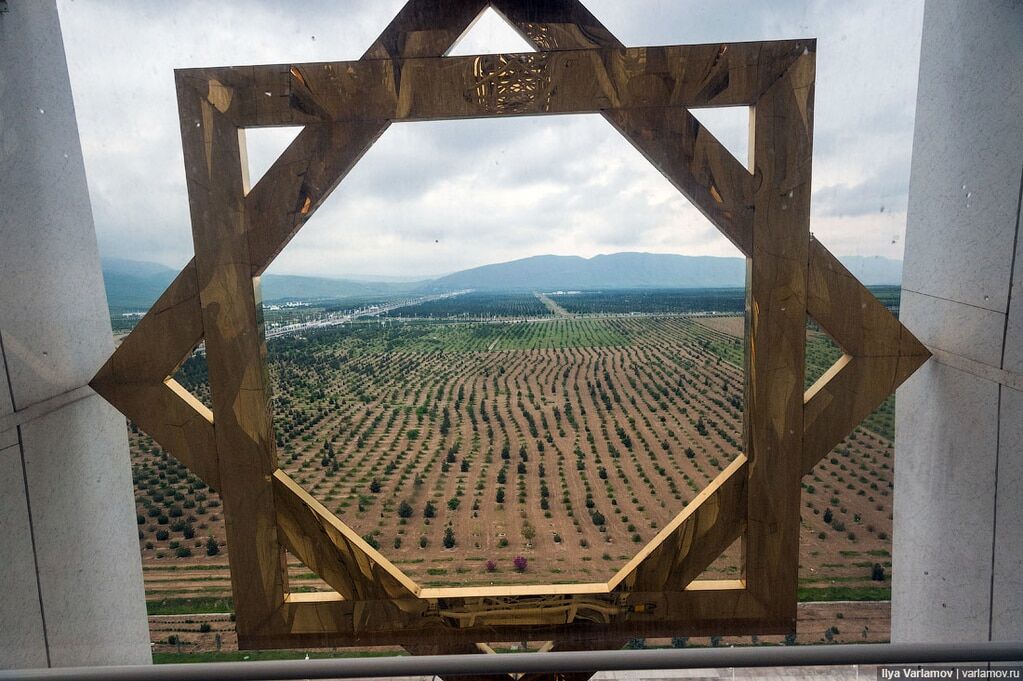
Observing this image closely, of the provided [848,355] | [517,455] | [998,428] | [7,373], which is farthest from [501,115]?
[998,428]

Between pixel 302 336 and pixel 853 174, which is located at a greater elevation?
pixel 853 174

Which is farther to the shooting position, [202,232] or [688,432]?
[688,432]

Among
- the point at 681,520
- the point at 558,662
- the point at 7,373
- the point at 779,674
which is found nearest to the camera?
the point at 558,662

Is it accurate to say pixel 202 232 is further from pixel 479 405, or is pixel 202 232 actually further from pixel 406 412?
pixel 479 405

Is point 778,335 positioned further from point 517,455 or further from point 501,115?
point 501,115

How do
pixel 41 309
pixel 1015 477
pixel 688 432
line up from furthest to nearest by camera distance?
pixel 688 432
pixel 41 309
pixel 1015 477

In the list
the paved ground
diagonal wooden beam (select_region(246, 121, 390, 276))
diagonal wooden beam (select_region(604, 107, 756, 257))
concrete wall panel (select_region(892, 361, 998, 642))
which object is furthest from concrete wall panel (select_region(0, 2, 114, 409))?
concrete wall panel (select_region(892, 361, 998, 642))

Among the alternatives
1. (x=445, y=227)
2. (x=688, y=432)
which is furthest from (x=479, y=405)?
(x=688, y=432)

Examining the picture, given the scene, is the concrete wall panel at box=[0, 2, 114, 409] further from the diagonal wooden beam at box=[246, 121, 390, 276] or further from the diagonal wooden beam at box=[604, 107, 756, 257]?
the diagonal wooden beam at box=[604, 107, 756, 257]
